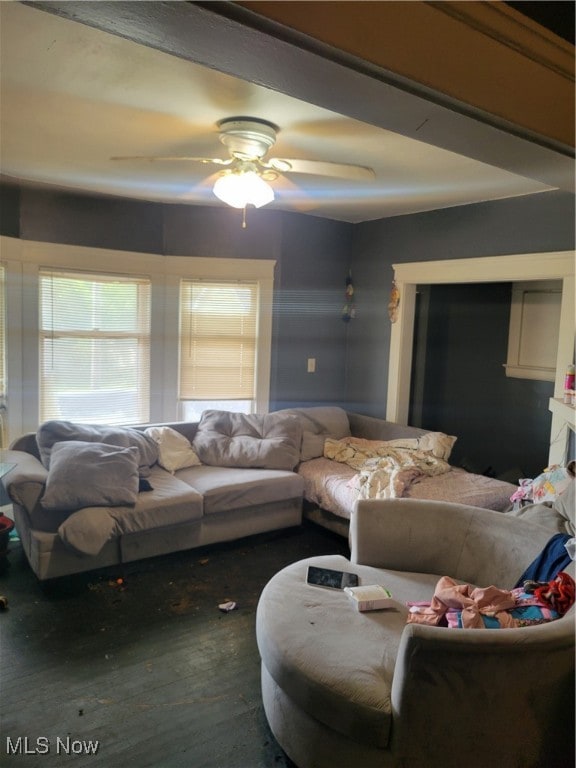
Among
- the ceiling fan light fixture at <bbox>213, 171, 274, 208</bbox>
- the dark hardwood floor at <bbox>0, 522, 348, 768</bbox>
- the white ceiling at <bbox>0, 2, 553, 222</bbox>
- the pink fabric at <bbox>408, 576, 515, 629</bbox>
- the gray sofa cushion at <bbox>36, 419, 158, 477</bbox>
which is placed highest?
the white ceiling at <bbox>0, 2, 553, 222</bbox>

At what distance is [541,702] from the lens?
1.64 meters

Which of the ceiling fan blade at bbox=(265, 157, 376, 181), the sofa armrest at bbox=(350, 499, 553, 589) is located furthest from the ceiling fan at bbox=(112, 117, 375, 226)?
the sofa armrest at bbox=(350, 499, 553, 589)

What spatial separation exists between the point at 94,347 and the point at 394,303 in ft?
8.14

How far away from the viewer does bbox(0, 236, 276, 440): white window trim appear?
3838mm

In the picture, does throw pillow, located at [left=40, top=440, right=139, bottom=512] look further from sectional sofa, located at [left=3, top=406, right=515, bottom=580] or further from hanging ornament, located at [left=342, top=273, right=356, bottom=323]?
hanging ornament, located at [left=342, top=273, right=356, bottom=323]

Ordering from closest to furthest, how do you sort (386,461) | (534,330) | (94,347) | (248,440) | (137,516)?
(137,516) → (386,461) → (248,440) → (94,347) → (534,330)

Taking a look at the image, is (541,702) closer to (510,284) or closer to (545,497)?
(545,497)

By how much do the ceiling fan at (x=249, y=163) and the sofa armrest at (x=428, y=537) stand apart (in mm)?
1558

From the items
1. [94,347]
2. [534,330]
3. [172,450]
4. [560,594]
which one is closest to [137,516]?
[172,450]

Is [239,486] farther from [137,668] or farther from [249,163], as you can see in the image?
[249,163]

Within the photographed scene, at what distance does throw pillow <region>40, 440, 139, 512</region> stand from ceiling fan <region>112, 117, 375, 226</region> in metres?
1.69

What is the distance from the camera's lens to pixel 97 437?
3.59 m

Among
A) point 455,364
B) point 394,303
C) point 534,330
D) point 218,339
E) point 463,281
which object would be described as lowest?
point 455,364

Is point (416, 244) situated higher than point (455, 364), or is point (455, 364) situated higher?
point (416, 244)
